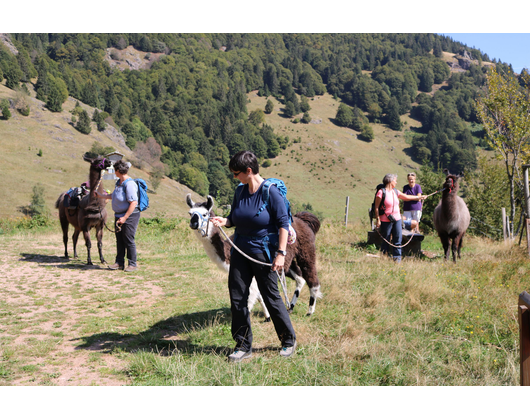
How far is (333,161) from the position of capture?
5271 inches

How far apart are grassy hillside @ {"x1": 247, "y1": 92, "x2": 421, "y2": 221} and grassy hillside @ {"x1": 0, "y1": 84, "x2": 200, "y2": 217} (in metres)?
36.1

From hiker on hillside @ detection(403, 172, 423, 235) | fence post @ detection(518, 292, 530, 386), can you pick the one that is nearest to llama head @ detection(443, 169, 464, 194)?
hiker on hillside @ detection(403, 172, 423, 235)

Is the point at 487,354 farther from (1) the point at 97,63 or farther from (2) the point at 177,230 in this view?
(1) the point at 97,63

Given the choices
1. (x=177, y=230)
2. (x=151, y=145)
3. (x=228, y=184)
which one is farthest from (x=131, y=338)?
(x=151, y=145)

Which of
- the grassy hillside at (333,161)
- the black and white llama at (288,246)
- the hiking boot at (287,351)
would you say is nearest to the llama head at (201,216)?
the black and white llama at (288,246)

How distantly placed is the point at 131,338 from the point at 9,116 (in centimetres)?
10290

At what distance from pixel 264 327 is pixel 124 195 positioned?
488 centimetres

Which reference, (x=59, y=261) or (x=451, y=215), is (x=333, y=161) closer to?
(x=451, y=215)

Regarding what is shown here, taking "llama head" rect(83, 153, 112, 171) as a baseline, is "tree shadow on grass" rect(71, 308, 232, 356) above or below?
below

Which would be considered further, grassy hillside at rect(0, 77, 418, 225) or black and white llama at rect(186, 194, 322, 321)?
grassy hillside at rect(0, 77, 418, 225)

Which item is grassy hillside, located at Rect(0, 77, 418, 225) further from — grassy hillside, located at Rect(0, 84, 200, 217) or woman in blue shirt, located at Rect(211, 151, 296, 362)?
woman in blue shirt, located at Rect(211, 151, 296, 362)

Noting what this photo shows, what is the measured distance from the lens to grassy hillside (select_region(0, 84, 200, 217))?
215ft

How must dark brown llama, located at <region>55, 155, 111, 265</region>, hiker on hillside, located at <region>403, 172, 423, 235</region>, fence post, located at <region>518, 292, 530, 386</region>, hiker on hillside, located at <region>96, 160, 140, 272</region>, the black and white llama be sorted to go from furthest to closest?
1. hiker on hillside, located at <region>403, 172, 423, 235</region>
2. dark brown llama, located at <region>55, 155, 111, 265</region>
3. hiker on hillside, located at <region>96, 160, 140, 272</region>
4. the black and white llama
5. fence post, located at <region>518, 292, 530, 386</region>

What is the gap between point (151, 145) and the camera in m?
123
